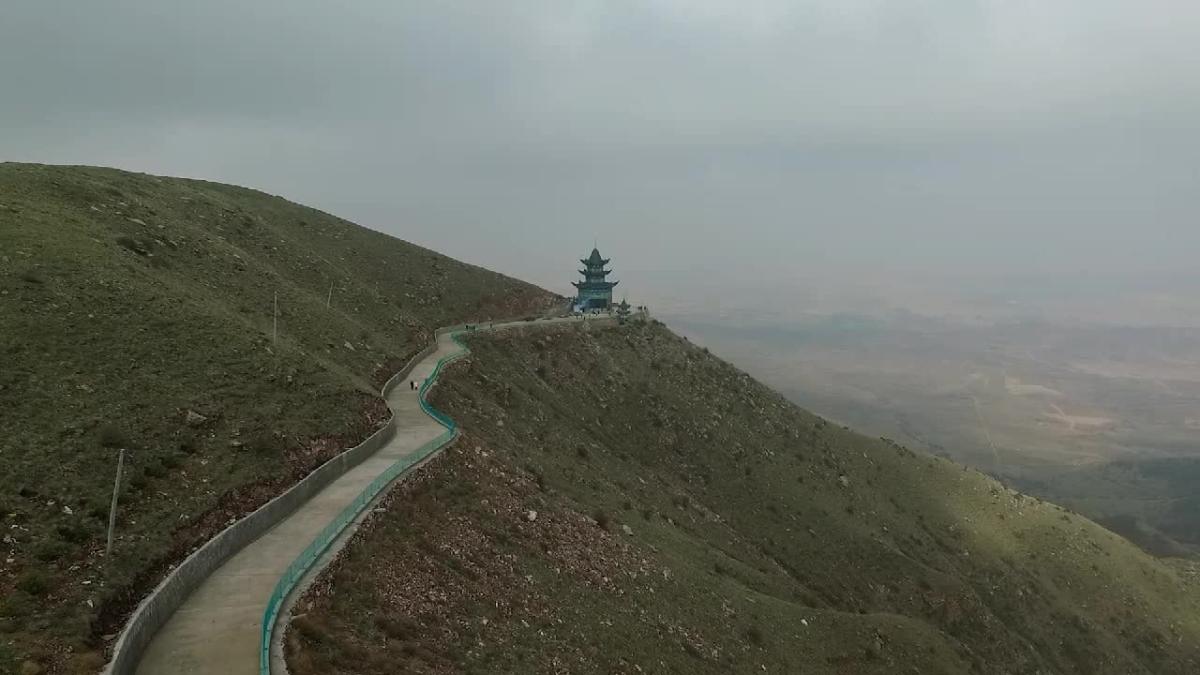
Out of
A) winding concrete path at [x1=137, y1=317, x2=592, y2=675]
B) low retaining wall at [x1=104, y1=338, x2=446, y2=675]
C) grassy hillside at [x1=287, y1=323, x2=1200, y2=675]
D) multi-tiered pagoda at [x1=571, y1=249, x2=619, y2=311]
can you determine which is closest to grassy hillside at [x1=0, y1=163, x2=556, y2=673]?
low retaining wall at [x1=104, y1=338, x2=446, y2=675]

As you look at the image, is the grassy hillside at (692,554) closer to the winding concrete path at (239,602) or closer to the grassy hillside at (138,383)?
the winding concrete path at (239,602)

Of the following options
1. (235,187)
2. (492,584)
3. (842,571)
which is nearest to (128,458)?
(492,584)

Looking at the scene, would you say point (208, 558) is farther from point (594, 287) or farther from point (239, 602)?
point (594, 287)

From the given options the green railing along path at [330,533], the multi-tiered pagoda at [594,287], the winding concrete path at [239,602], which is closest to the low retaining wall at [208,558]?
the winding concrete path at [239,602]

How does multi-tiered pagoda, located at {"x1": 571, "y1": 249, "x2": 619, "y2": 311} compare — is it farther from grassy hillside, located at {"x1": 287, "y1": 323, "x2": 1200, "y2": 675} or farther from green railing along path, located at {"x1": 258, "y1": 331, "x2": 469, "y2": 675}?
green railing along path, located at {"x1": 258, "y1": 331, "x2": 469, "y2": 675}

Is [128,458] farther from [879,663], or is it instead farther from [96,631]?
[879,663]

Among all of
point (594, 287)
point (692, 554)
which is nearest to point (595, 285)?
point (594, 287)
